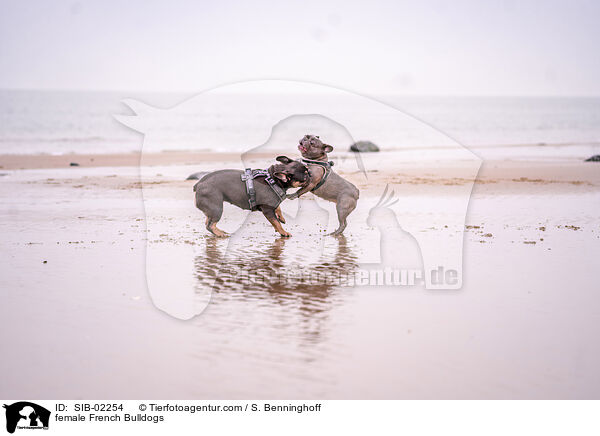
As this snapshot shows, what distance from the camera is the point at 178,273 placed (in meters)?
7.66

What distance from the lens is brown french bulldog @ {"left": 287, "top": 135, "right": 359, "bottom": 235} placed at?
977 centimetres

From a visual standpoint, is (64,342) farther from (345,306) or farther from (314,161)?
(314,161)

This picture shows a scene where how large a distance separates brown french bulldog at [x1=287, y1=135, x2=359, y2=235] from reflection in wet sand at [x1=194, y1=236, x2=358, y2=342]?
2.15 feet

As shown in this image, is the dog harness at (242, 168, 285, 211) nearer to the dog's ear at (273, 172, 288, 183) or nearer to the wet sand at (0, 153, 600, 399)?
the dog's ear at (273, 172, 288, 183)

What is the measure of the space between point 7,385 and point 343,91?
4958mm

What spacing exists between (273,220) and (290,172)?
2.62ft

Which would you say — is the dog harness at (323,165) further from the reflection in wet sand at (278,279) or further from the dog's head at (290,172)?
the reflection in wet sand at (278,279)

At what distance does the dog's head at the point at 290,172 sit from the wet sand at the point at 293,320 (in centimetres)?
82

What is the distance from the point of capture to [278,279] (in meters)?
7.46

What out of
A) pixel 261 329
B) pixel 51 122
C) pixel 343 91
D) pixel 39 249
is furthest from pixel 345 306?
pixel 51 122

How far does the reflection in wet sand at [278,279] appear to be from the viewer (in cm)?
632

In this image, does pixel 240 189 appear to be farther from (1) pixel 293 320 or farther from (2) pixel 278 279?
(1) pixel 293 320
